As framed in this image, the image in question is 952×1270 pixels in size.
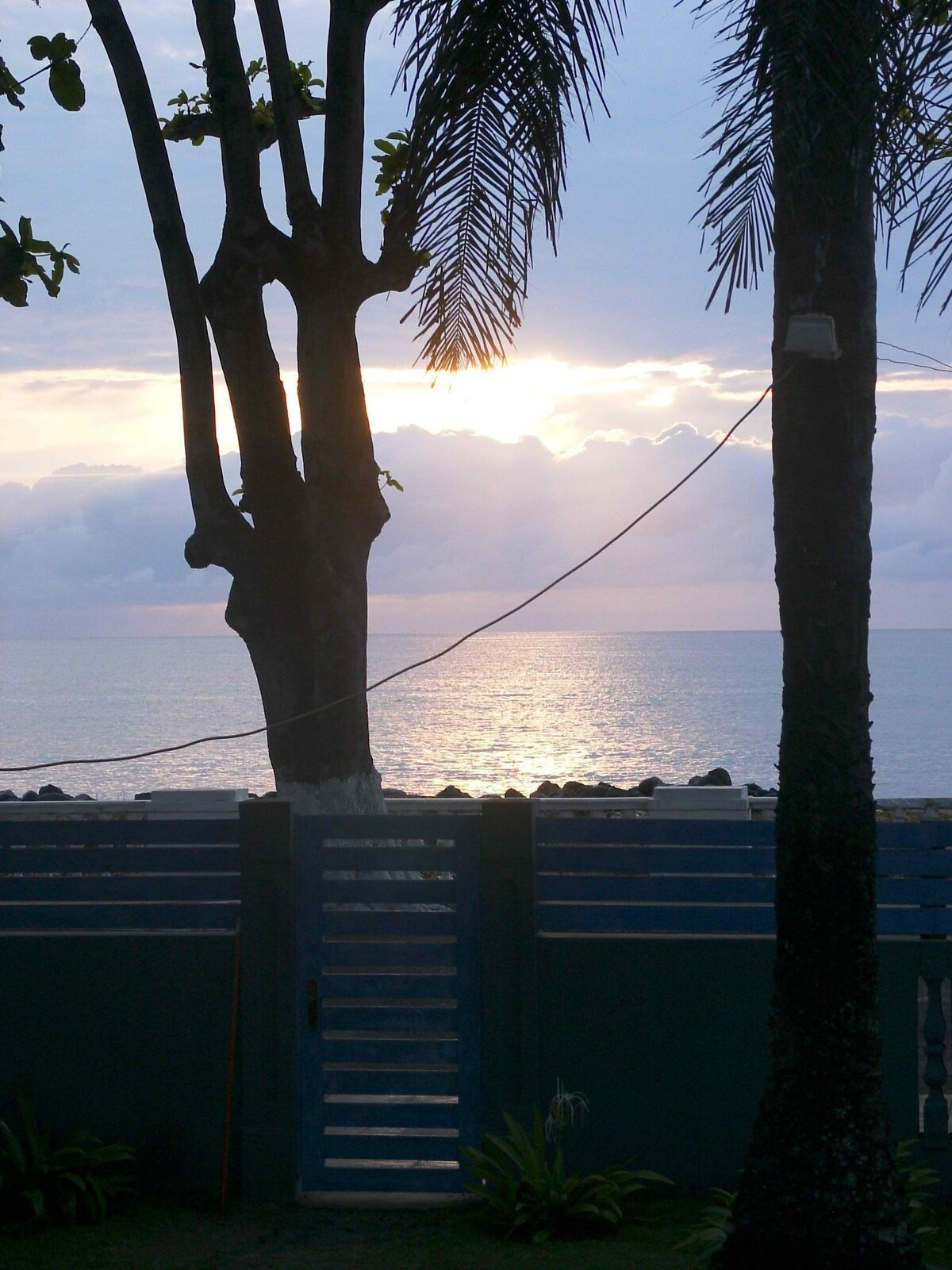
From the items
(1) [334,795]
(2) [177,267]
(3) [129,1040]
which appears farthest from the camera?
(2) [177,267]

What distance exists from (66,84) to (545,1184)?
21.1 feet

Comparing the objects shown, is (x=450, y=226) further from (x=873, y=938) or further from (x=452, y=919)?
(x=873, y=938)

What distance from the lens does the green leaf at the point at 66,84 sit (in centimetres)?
761

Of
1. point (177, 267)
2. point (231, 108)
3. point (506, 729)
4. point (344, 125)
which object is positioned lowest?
point (506, 729)

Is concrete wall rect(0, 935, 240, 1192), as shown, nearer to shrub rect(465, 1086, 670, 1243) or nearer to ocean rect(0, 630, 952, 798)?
shrub rect(465, 1086, 670, 1243)

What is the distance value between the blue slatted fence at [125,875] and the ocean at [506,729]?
41.3 metres

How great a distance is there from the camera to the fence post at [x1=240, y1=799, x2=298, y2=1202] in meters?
6.73

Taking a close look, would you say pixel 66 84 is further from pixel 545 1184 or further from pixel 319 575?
pixel 545 1184

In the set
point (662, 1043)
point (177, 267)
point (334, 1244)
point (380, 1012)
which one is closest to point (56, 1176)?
point (334, 1244)

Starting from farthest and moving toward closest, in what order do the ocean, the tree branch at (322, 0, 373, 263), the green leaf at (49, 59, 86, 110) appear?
1. the ocean
2. the tree branch at (322, 0, 373, 263)
3. the green leaf at (49, 59, 86, 110)

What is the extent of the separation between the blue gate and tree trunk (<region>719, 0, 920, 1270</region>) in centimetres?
189

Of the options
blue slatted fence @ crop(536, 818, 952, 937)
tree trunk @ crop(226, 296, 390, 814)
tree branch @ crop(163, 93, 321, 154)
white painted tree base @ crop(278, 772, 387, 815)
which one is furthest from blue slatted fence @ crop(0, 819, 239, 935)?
tree branch @ crop(163, 93, 321, 154)

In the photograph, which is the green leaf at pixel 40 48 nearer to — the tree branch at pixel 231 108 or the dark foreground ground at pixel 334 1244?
the tree branch at pixel 231 108

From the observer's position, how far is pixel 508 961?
677 cm
